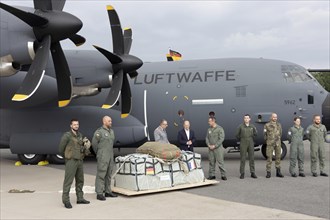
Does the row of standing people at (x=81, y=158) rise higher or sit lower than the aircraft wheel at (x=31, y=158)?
higher

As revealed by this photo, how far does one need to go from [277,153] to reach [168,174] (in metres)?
3.61

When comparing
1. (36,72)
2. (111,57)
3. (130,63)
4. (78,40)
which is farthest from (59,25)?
(130,63)

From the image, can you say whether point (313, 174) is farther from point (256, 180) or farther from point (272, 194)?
point (272, 194)

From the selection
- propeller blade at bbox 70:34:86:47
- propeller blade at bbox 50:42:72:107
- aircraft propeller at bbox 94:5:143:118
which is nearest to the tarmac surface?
propeller blade at bbox 50:42:72:107

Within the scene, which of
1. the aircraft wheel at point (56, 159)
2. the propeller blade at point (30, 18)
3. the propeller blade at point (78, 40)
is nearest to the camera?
the propeller blade at point (30, 18)

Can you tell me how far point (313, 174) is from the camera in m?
10.3

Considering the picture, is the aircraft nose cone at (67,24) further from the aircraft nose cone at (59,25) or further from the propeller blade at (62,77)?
the propeller blade at (62,77)

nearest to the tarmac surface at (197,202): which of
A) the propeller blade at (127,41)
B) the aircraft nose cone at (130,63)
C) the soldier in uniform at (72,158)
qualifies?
the soldier in uniform at (72,158)

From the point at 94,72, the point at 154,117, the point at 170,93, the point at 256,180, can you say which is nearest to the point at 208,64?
the point at 170,93

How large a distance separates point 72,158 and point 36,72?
308cm

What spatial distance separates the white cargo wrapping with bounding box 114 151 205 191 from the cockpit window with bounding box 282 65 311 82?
21.8 feet

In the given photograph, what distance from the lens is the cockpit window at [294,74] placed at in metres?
13.7

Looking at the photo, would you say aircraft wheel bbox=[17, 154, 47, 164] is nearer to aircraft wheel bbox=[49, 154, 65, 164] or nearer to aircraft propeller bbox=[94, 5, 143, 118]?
aircraft wheel bbox=[49, 154, 65, 164]

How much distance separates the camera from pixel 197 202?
24.3 ft
